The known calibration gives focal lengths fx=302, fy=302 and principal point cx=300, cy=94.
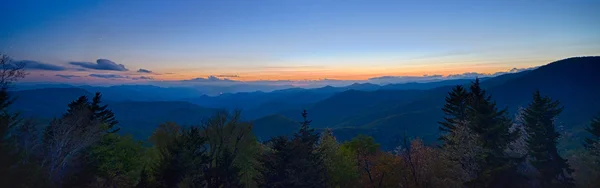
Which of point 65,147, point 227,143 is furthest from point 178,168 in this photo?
point 227,143

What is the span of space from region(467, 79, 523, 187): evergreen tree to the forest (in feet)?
0.27

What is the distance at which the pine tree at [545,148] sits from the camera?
32844mm

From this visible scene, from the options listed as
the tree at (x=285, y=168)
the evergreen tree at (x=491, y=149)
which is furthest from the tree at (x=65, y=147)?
the evergreen tree at (x=491, y=149)

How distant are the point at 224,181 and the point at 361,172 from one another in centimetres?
1970

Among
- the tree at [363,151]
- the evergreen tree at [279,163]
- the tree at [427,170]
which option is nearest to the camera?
the evergreen tree at [279,163]

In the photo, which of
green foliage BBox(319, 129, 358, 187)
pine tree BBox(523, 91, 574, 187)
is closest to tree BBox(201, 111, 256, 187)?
green foliage BBox(319, 129, 358, 187)

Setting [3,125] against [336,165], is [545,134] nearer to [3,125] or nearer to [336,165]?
[336,165]

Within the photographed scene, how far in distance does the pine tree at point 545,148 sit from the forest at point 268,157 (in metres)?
0.10

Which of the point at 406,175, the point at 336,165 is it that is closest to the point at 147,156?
the point at 336,165

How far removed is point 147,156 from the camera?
43625mm

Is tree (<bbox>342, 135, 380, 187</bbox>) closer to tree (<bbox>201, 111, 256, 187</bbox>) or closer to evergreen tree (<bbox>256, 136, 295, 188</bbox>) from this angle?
evergreen tree (<bbox>256, 136, 295, 188</bbox>)

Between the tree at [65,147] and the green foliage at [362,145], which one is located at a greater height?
the tree at [65,147]

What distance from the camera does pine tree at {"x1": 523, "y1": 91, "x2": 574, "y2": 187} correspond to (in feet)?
108

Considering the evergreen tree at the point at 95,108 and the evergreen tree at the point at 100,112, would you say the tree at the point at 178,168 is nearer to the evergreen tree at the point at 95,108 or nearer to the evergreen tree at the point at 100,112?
the evergreen tree at the point at 95,108
